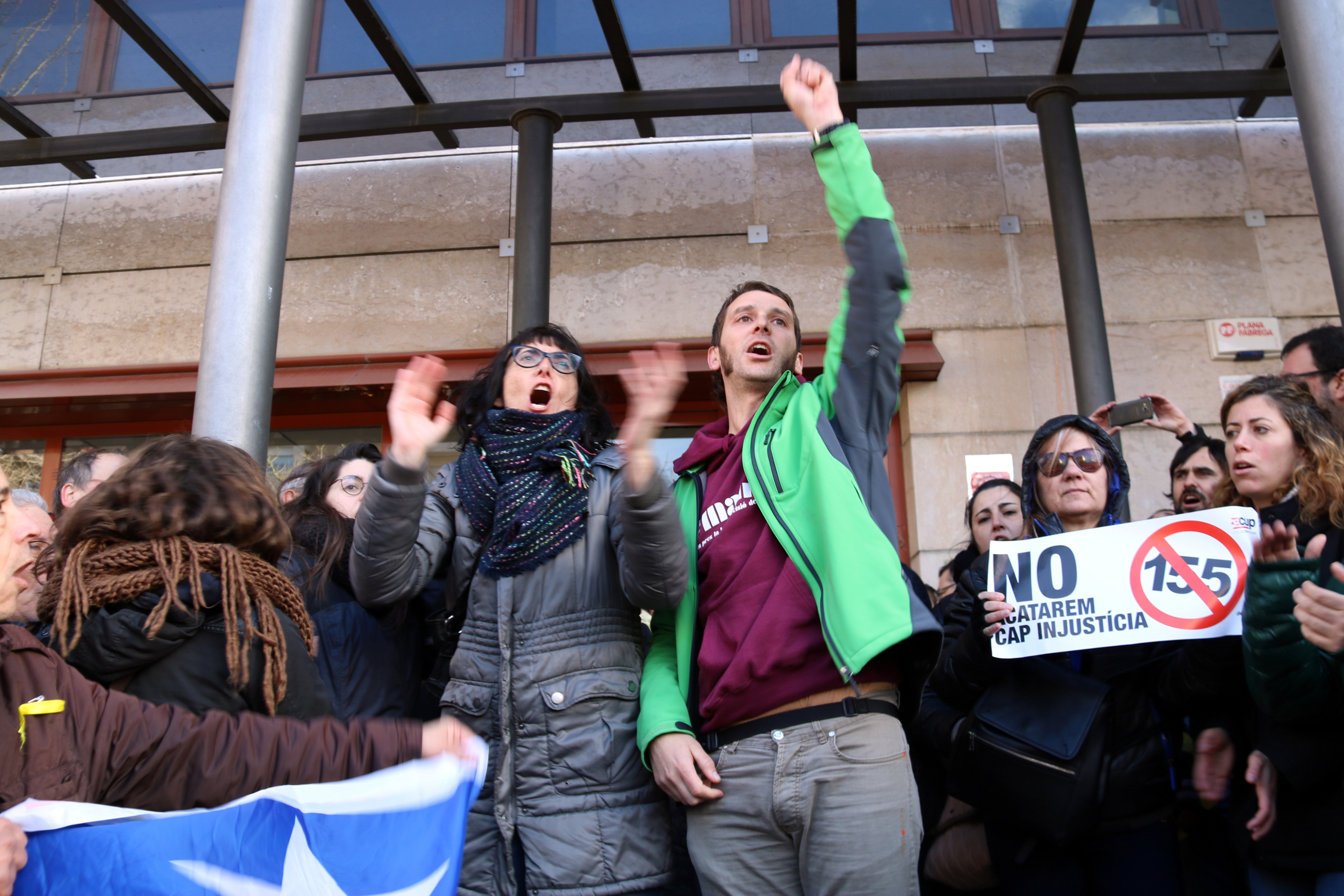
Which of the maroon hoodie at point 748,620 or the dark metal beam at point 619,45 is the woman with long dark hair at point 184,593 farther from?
the dark metal beam at point 619,45

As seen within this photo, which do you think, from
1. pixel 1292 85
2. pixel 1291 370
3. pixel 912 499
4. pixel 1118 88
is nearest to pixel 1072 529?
pixel 1291 370

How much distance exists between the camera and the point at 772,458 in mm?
2410

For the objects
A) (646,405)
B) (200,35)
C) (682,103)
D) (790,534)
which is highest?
(200,35)

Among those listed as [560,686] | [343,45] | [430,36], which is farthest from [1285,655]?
[343,45]

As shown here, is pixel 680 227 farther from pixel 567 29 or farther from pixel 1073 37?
pixel 1073 37

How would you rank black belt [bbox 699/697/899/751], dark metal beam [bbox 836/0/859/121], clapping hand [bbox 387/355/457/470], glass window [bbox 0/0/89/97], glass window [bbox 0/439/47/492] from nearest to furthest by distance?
black belt [bbox 699/697/899/751], clapping hand [bbox 387/355/457/470], dark metal beam [bbox 836/0/859/121], glass window [bbox 0/0/89/97], glass window [bbox 0/439/47/492]

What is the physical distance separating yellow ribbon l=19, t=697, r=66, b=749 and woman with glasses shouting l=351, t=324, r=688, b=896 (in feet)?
2.49

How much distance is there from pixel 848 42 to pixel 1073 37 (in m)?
1.24

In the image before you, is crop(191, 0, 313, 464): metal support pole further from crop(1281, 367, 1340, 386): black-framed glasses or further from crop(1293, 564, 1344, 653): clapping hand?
crop(1281, 367, 1340, 386): black-framed glasses

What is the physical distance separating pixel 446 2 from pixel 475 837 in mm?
5800

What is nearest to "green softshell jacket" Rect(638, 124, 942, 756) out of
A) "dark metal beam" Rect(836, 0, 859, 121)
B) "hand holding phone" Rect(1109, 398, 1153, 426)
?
"hand holding phone" Rect(1109, 398, 1153, 426)

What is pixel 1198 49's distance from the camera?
20.8 ft

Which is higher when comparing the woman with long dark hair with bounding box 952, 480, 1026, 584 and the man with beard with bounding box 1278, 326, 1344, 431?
the man with beard with bounding box 1278, 326, 1344, 431

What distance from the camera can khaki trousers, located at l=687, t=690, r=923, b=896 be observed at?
79.5 inches
